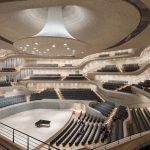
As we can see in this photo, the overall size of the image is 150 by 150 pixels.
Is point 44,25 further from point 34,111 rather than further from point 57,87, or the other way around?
point 57,87

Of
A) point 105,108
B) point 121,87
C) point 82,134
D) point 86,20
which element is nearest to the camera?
point 86,20

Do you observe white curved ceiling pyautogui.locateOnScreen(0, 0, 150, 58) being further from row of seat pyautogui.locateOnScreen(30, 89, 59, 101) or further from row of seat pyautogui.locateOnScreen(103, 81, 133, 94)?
row of seat pyautogui.locateOnScreen(30, 89, 59, 101)

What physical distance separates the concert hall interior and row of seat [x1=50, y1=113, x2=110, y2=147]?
0.06m

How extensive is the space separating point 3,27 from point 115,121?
9.53 m

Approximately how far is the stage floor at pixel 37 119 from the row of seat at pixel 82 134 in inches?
29.2

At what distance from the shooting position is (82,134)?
14820 millimetres

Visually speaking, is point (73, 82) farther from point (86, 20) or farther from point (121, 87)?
point (86, 20)

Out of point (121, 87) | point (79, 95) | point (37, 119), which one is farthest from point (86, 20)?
point (79, 95)

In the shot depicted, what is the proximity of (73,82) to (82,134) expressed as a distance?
16.2m

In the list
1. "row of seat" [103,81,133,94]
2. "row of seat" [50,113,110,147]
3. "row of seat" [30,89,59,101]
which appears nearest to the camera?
"row of seat" [50,113,110,147]

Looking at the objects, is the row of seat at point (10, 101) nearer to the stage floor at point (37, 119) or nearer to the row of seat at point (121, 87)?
the stage floor at point (37, 119)

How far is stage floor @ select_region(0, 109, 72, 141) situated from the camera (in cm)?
1552

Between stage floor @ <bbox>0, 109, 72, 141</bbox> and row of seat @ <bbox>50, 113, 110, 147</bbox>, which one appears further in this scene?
stage floor @ <bbox>0, 109, 72, 141</bbox>

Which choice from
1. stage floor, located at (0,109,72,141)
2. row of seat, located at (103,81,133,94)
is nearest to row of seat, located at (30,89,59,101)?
stage floor, located at (0,109,72,141)
